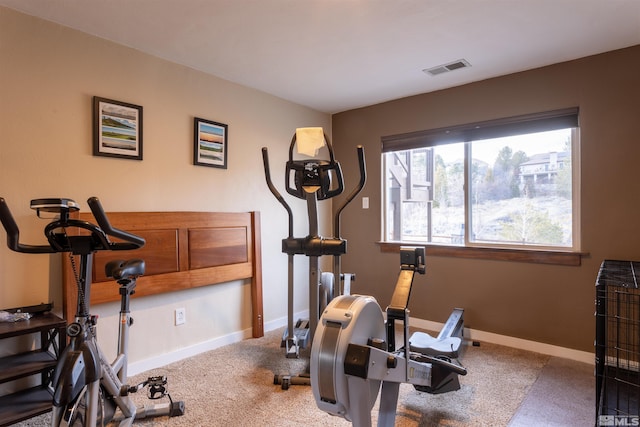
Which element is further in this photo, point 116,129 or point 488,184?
point 488,184

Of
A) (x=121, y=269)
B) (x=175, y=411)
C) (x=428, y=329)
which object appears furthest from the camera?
(x=428, y=329)

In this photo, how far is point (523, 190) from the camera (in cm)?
307

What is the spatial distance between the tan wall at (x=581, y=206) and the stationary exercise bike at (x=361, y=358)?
155cm

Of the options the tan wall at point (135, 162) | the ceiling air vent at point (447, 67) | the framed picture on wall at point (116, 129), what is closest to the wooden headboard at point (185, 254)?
the tan wall at point (135, 162)

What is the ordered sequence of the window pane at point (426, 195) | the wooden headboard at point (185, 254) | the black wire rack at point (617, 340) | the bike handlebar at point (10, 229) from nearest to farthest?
the bike handlebar at point (10, 229), the black wire rack at point (617, 340), the wooden headboard at point (185, 254), the window pane at point (426, 195)

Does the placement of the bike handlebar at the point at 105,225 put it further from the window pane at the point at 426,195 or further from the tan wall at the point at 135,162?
the window pane at the point at 426,195

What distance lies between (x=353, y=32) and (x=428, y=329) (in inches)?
105

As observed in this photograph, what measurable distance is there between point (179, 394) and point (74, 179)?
1492 mm

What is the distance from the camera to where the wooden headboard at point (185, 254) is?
2333 millimetres

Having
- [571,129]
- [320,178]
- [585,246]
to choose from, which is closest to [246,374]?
[320,178]

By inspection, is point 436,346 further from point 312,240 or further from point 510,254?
point 312,240

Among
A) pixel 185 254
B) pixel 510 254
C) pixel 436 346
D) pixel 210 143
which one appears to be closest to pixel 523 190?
pixel 510 254

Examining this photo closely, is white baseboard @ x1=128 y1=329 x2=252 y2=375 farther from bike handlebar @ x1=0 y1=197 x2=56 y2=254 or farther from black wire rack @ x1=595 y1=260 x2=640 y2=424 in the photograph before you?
black wire rack @ x1=595 y1=260 x2=640 y2=424

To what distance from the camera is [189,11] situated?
208cm
